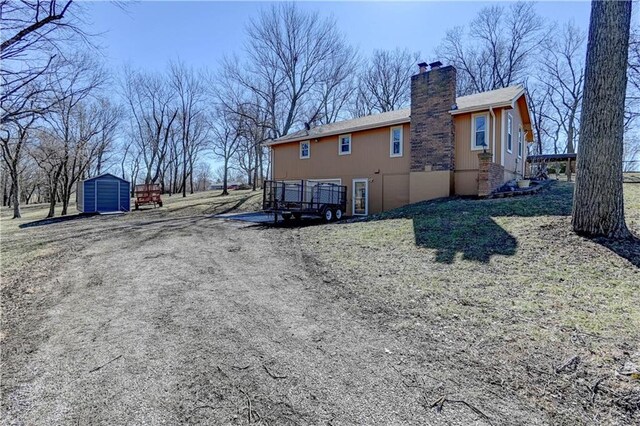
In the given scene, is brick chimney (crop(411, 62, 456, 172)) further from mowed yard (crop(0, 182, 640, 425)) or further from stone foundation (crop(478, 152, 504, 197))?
mowed yard (crop(0, 182, 640, 425))

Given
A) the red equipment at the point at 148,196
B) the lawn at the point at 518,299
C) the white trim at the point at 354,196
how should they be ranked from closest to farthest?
1. the lawn at the point at 518,299
2. the white trim at the point at 354,196
3. the red equipment at the point at 148,196

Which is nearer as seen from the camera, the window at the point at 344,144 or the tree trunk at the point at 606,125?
the tree trunk at the point at 606,125

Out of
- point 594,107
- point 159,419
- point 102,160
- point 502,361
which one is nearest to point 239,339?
point 159,419

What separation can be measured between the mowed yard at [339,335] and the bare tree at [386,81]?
92.0 feet

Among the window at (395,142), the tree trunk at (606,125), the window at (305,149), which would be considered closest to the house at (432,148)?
the window at (395,142)

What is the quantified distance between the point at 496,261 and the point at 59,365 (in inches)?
229

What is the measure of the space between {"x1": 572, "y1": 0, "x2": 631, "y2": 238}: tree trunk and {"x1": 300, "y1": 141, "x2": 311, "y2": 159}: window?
1325cm

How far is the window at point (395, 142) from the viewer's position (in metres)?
14.3

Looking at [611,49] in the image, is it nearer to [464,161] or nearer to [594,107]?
[594,107]

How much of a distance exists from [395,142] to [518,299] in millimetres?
11304

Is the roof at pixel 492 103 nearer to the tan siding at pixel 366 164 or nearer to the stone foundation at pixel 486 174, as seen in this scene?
the stone foundation at pixel 486 174

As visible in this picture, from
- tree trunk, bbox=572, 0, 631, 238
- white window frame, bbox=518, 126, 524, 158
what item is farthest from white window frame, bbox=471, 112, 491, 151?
tree trunk, bbox=572, 0, 631, 238

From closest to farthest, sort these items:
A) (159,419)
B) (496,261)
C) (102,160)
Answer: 1. (159,419)
2. (496,261)
3. (102,160)

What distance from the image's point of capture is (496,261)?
18.0 feet
